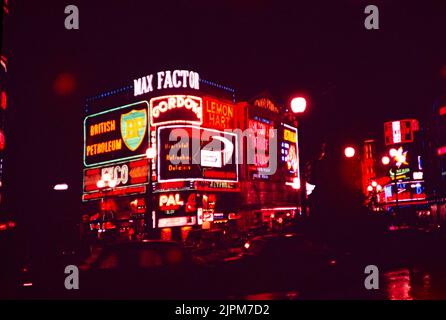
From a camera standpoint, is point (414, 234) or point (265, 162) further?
point (265, 162)

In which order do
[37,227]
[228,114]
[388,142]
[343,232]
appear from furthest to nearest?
[388,142], [228,114], [37,227], [343,232]

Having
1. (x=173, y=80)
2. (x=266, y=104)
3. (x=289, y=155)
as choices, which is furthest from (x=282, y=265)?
(x=289, y=155)

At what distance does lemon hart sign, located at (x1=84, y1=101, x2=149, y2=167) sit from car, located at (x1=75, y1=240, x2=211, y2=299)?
41920 mm

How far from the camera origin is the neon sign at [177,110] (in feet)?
159

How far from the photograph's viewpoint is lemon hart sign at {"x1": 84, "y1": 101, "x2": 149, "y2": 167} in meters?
51.9

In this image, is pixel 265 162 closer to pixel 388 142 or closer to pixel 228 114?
pixel 228 114

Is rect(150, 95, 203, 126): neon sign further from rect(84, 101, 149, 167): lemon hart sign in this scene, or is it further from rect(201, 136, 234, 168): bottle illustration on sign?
rect(201, 136, 234, 168): bottle illustration on sign

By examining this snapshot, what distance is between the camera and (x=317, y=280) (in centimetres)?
1273

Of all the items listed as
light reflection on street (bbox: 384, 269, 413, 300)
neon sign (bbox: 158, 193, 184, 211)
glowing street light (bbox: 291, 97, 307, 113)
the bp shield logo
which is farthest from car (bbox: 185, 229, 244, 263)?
the bp shield logo

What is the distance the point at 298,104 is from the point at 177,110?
3769 centimetres

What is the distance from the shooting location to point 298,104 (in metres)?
11.7
